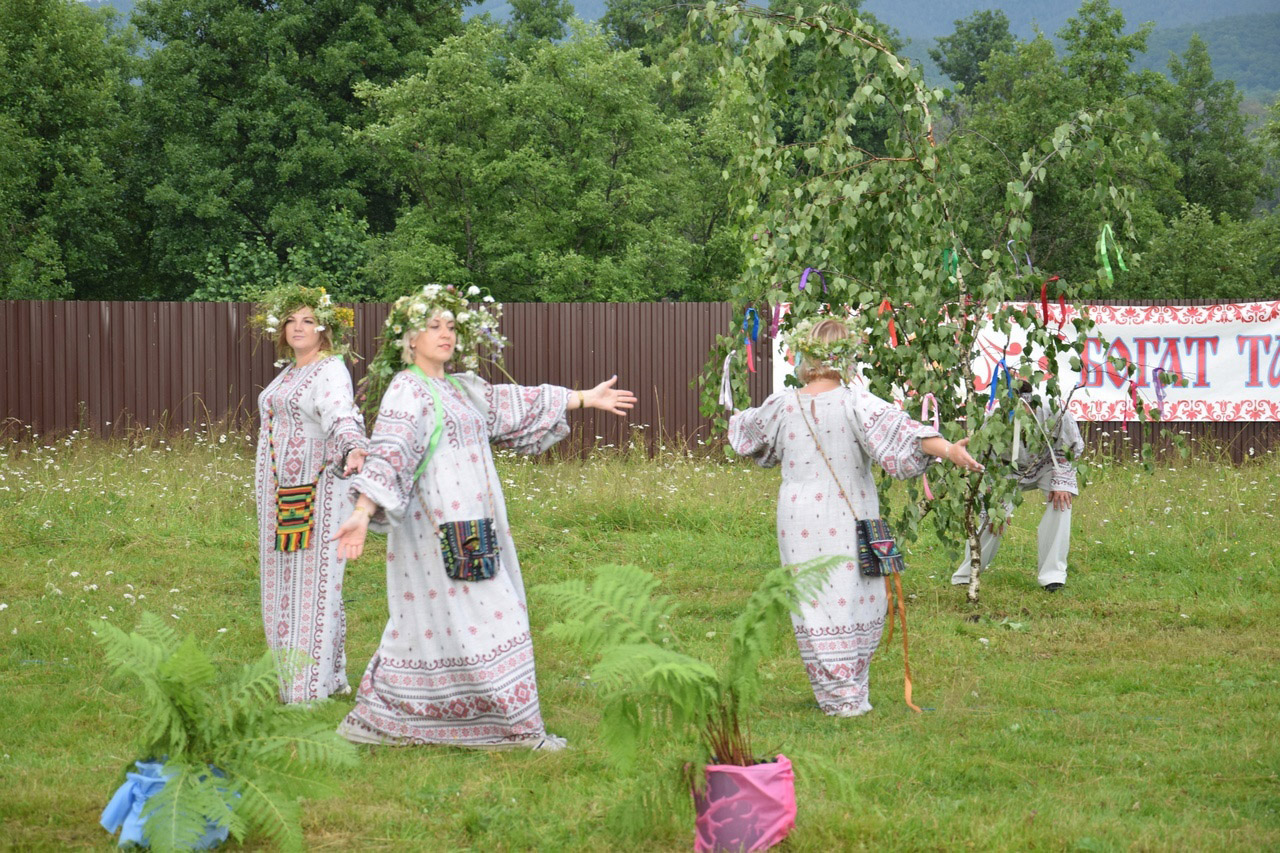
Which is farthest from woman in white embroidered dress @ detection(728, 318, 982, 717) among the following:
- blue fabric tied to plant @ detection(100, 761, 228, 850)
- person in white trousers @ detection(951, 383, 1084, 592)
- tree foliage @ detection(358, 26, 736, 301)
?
tree foliage @ detection(358, 26, 736, 301)

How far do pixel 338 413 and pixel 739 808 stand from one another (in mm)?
2516

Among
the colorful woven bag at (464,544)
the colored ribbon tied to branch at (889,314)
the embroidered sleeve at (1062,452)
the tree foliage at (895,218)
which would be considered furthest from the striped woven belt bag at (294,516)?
the embroidered sleeve at (1062,452)

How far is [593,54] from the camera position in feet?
59.6

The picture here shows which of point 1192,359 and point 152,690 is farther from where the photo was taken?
point 1192,359

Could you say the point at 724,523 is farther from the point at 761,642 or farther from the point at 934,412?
the point at 761,642

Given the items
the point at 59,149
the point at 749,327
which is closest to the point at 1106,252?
the point at 749,327

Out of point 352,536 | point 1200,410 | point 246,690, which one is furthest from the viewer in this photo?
point 1200,410

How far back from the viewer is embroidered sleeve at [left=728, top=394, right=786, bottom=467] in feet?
18.5

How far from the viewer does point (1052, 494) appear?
8.23 meters

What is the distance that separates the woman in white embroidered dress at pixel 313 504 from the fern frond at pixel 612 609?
6.15ft

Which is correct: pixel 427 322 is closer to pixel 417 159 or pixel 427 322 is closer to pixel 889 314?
pixel 889 314

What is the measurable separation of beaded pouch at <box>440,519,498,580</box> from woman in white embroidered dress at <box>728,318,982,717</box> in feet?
4.32

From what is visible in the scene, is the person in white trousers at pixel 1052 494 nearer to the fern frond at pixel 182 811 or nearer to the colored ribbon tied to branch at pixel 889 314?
the colored ribbon tied to branch at pixel 889 314

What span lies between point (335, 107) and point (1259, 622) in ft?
70.2
